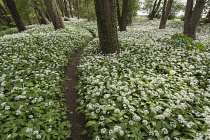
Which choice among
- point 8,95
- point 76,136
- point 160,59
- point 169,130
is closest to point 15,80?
point 8,95

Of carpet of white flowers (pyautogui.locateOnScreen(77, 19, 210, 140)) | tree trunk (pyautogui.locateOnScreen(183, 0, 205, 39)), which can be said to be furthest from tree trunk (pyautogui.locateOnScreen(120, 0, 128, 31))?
carpet of white flowers (pyautogui.locateOnScreen(77, 19, 210, 140))

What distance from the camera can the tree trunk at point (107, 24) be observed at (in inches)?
294

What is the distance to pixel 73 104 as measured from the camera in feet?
16.5

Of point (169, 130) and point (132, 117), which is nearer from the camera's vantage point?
point (169, 130)

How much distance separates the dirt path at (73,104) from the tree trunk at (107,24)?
2.76 m

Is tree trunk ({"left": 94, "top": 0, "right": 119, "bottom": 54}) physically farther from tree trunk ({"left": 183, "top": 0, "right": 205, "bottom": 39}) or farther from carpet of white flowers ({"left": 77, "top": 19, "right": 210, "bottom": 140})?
tree trunk ({"left": 183, "top": 0, "right": 205, "bottom": 39})

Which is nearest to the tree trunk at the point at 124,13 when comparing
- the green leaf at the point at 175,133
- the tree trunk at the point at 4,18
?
the green leaf at the point at 175,133

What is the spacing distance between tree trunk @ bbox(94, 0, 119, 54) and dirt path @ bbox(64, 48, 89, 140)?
9.05 ft

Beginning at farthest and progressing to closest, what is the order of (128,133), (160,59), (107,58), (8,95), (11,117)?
(107,58) < (160,59) < (8,95) < (11,117) < (128,133)

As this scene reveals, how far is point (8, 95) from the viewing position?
4.38 metres

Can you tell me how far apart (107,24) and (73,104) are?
18.0 ft

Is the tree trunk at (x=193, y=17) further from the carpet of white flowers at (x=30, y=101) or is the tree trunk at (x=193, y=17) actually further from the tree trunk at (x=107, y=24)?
the carpet of white flowers at (x=30, y=101)

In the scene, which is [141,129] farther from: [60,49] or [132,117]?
[60,49]

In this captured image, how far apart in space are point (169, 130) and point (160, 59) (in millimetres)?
4746
